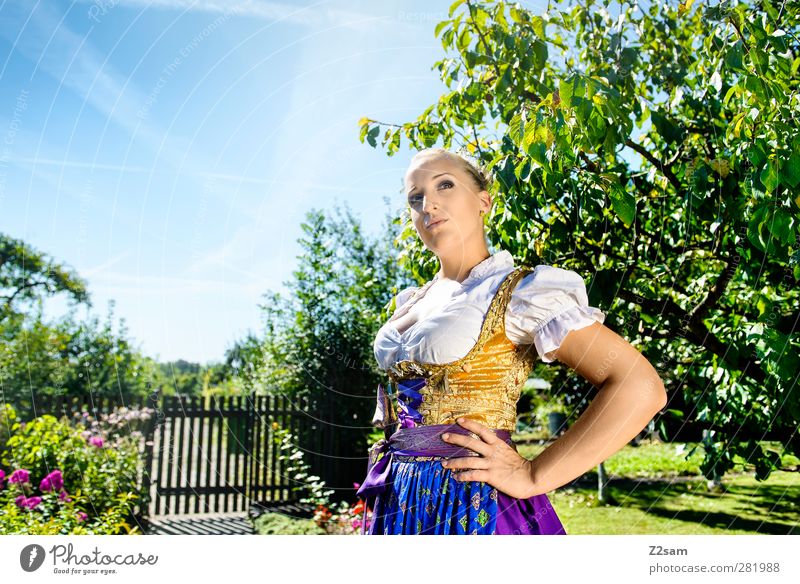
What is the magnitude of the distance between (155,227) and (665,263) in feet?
6.20

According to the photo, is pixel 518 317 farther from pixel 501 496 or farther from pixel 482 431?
pixel 501 496

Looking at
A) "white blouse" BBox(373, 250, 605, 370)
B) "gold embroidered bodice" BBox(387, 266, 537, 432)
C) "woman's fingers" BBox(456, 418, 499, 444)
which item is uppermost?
"white blouse" BBox(373, 250, 605, 370)

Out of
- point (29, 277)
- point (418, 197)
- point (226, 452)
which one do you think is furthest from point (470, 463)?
point (29, 277)

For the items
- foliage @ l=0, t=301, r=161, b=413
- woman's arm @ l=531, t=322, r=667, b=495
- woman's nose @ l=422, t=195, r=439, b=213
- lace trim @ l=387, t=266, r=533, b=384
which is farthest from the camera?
foliage @ l=0, t=301, r=161, b=413

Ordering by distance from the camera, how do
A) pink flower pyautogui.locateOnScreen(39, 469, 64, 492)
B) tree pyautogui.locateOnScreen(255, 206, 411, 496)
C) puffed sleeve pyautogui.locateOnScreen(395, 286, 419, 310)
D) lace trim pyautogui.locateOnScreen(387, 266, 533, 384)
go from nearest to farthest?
lace trim pyautogui.locateOnScreen(387, 266, 533, 384)
puffed sleeve pyautogui.locateOnScreen(395, 286, 419, 310)
pink flower pyautogui.locateOnScreen(39, 469, 64, 492)
tree pyautogui.locateOnScreen(255, 206, 411, 496)

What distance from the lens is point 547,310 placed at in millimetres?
1070

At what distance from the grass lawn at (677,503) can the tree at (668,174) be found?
1488 mm

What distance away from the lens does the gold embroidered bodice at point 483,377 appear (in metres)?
1.11

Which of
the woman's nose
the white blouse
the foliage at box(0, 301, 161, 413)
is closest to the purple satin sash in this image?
the white blouse

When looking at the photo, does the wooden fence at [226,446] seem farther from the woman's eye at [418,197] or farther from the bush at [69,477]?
the woman's eye at [418,197]

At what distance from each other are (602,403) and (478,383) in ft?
0.72

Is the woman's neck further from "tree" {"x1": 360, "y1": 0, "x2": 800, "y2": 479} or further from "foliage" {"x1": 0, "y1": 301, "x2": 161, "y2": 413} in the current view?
"foliage" {"x1": 0, "y1": 301, "x2": 161, "y2": 413}

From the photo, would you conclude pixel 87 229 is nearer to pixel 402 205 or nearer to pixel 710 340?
pixel 402 205

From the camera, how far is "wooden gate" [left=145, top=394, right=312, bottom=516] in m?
5.25
